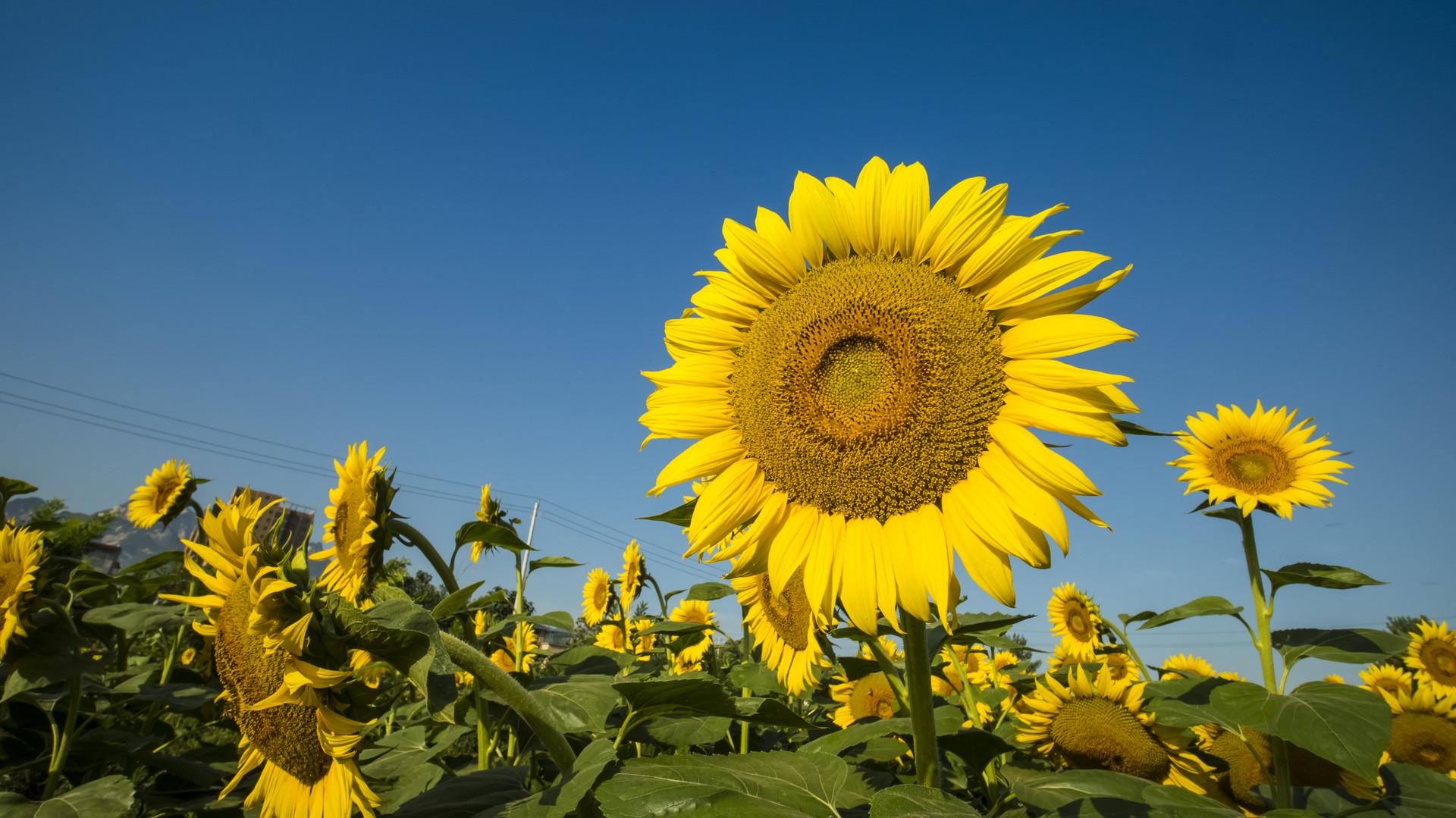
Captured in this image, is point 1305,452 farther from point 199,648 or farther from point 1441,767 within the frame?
point 199,648

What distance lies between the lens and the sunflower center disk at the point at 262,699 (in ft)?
5.77

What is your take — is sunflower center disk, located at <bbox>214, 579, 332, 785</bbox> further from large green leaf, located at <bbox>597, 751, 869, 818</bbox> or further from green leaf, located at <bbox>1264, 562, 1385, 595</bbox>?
green leaf, located at <bbox>1264, 562, 1385, 595</bbox>

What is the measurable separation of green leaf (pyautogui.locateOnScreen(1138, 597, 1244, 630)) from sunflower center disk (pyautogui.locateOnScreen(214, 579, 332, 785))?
2754mm

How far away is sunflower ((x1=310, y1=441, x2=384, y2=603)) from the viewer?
2.96m

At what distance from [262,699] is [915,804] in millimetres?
1569

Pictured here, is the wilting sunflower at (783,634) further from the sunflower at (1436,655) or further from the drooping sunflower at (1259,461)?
the sunflower at (1436,655)

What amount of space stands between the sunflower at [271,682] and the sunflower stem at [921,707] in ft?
4.13

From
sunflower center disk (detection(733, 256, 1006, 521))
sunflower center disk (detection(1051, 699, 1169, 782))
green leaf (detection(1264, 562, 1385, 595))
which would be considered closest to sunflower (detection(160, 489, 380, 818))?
sunflower center disk (detection(733, 256, 1006, 521))

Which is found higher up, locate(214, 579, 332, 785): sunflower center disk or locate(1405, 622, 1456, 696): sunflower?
locate(1405, 622, 1456, 696): sunflower

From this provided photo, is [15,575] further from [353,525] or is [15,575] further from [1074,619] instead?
[1074,619]

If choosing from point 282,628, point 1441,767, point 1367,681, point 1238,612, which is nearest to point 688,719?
point 282,628

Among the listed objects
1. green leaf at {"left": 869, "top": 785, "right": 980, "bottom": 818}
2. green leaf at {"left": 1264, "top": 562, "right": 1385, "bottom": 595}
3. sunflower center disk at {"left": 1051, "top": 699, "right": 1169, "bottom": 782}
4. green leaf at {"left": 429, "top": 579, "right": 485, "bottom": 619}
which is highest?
green leaf at {"left": 1264, "top": 562, "right": 1385, "bottom": 595}

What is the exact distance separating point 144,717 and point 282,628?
3.87 meters

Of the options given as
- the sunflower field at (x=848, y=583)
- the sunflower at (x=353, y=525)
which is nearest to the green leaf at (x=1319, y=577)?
the sunflower field at (x=848, y=583)
